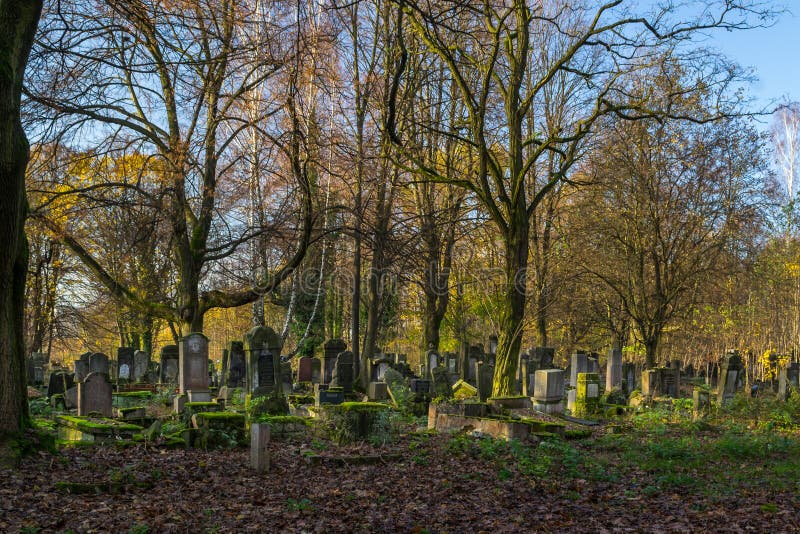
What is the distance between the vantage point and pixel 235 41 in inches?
567

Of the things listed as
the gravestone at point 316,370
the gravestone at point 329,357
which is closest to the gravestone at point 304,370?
the gravestone at point 316,370

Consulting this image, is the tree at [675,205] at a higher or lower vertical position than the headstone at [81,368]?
higher

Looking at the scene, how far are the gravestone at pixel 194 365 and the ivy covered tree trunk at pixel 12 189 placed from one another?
7284 mm

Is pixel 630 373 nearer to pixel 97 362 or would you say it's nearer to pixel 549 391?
pixel 549 391

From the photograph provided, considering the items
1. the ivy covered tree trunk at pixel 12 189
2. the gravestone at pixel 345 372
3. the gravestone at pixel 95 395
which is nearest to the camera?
the ivy covered tree trunk at pixel 12 189

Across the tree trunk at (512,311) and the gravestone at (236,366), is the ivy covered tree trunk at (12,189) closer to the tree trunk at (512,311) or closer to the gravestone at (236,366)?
the tree trunk at (512,311)

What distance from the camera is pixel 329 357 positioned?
21844mm

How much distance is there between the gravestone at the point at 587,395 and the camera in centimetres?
1627

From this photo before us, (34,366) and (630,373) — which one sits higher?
(630,373)

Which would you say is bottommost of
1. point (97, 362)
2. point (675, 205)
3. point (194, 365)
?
point (97, 362)

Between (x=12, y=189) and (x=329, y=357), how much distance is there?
572 inches

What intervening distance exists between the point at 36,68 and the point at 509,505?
8.08m

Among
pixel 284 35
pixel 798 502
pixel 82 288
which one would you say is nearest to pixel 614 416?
pixel 798 502

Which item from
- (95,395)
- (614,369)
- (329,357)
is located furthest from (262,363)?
(614,369)
